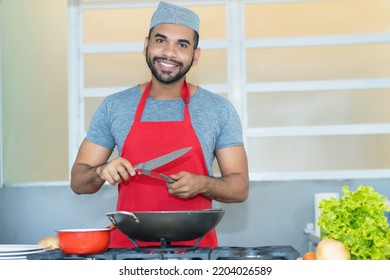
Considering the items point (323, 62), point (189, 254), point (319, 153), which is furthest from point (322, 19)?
point (189, 254)

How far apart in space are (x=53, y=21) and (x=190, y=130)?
3482 millimetres

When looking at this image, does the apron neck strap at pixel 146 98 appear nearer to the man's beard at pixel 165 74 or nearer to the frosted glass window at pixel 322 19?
the man's beard at pixel 165 74

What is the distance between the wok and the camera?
1788 millimetres

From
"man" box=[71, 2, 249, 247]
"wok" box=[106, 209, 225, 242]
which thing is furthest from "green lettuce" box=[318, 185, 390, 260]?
"man" box=[71, 2, 249, 247]

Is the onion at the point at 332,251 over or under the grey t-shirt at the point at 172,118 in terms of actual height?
under

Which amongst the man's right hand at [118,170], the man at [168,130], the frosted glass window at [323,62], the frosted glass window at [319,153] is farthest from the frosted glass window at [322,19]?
the man's right hand at [118,170]

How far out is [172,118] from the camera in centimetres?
265

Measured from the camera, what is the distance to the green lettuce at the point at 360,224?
1.64 metres

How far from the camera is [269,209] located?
17.5 ft

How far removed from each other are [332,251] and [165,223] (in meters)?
0.46

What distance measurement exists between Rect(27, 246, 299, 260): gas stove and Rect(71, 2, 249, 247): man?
0.70 metres

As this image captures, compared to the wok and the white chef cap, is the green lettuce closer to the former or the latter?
the wok

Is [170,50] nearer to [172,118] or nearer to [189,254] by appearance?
[172,118]

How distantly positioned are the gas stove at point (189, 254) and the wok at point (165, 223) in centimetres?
5
